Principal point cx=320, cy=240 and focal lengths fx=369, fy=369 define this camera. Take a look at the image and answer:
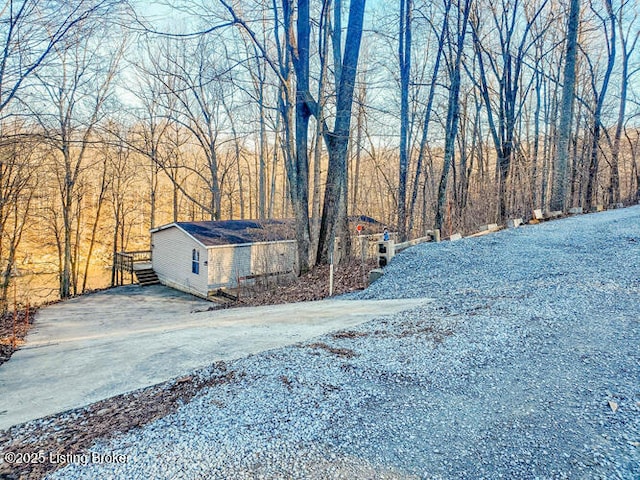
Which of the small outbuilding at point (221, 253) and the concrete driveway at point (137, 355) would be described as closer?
the concrete driveway at point (137, 355)

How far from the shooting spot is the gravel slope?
76.8 inches

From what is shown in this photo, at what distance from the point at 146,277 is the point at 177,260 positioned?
2990mm

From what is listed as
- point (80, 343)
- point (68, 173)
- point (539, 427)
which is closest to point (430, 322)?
point (539, 427)

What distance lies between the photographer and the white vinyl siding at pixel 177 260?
15969 millimetres

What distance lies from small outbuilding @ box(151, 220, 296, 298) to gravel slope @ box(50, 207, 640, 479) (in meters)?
11.4

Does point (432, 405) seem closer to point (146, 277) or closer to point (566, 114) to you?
point (566, 114)

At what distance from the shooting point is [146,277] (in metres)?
19.2

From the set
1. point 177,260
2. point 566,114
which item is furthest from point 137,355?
point 177,260

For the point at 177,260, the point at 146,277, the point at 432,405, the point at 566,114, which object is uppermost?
the point at 566,114

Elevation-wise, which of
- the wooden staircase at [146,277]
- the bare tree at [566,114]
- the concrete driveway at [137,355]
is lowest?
the wooden staircase at [146,277]

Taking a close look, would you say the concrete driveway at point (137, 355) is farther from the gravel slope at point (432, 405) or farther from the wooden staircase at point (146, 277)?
the wooden staircase at point (146, 277)

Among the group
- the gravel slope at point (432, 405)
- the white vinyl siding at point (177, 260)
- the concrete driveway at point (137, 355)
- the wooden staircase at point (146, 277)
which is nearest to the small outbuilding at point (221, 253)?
the white vinyl siding at point (177, 260)

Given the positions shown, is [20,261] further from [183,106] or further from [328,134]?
[328,134]

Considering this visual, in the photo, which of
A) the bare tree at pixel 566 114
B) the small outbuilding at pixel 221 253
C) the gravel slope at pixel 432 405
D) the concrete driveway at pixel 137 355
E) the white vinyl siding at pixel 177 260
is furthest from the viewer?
the white vinyl siding at pixel 177 260
